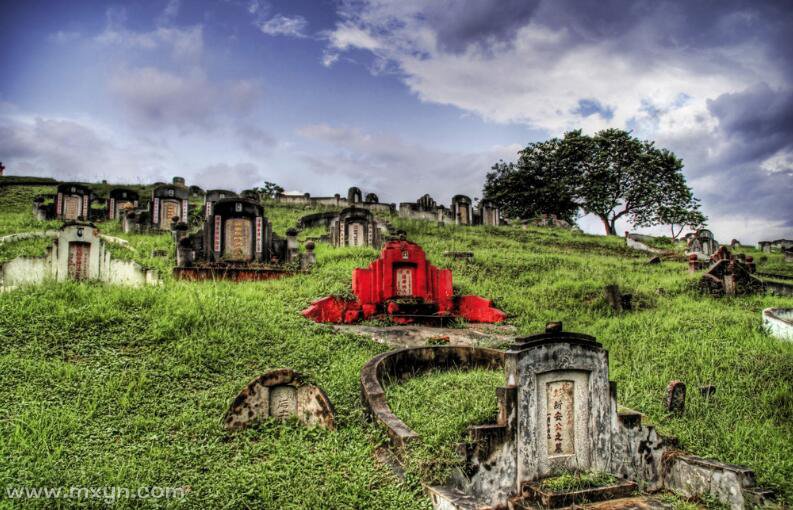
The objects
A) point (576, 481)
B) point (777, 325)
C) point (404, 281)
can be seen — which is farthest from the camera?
point (404, 281)

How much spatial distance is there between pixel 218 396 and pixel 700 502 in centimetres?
537

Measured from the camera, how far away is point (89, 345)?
720 centimetres

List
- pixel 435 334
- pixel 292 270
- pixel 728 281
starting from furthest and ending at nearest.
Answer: pixel 292 270
pixel 728 281
pixel 435 334

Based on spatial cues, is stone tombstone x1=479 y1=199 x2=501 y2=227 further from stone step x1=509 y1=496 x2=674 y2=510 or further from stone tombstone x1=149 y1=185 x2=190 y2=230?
stone step x1=509 y1=496 x2=674 y2=510

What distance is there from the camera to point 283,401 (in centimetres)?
592

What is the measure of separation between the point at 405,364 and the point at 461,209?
2677cm

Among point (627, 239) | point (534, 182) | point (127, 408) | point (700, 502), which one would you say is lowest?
point (700, 502)

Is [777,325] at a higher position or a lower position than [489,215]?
lower

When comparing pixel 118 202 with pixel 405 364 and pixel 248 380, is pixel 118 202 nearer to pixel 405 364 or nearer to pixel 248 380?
pixel 248 380

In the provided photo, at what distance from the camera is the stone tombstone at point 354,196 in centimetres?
3475

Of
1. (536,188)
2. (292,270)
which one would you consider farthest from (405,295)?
(536,188)

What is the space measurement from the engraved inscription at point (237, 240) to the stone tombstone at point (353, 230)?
5.49 m

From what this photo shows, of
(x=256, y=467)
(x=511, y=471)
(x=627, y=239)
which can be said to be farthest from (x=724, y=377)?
(x=627, y=239)

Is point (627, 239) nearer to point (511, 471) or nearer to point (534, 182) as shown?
point (534, 182)
